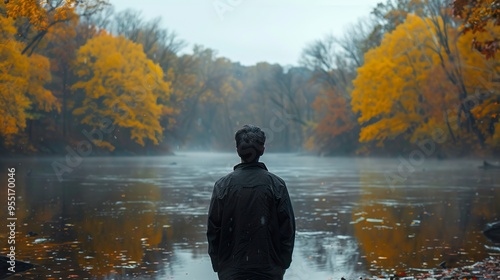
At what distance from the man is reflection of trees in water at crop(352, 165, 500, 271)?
660cm

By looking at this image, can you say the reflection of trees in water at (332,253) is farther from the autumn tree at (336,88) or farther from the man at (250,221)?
the autumn tree at (336,88)

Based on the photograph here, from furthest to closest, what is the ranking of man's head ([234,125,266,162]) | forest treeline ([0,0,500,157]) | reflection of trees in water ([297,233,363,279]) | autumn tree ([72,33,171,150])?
autumn tree ([72,33,171,150])
forest treeline ([0,0,500,157])
reflection of trees in water ([297,233,363,279])
man's head ([234,125,266,162])

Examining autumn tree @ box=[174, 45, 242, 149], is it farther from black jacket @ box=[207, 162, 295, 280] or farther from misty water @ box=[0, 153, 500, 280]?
black jacket @ box=[207, 162, 295, 280]

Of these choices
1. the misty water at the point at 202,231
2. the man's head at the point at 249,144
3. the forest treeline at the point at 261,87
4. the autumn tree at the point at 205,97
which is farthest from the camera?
the autumn tree at the point at 205,97

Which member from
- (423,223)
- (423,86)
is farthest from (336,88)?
(423,223)

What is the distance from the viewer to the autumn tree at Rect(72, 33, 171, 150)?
254 ft

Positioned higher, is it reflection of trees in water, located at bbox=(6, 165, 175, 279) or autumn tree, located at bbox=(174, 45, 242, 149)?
autumn tree, located at bbox=(174, 45, 242, 149)

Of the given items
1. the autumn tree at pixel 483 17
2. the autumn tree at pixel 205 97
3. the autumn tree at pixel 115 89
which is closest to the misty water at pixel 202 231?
the autumn tree at pixel 483 17

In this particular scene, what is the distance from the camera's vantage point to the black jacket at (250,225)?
17.7 feet

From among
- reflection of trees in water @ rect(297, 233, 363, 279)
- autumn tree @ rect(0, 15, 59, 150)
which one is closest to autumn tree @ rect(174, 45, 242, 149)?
autumn tree @ rect(0, 15, 59, 150)

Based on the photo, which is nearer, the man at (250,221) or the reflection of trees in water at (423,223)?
the man at (250,221)

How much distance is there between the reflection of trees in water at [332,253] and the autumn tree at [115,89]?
6434cm

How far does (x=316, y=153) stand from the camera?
330 feet

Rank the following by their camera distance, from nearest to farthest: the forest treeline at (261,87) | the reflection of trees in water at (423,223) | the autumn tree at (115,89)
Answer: the reflection of trees in water at (423,223) < the forest treeline at (261,87) < the autumn tree at (115,89)
